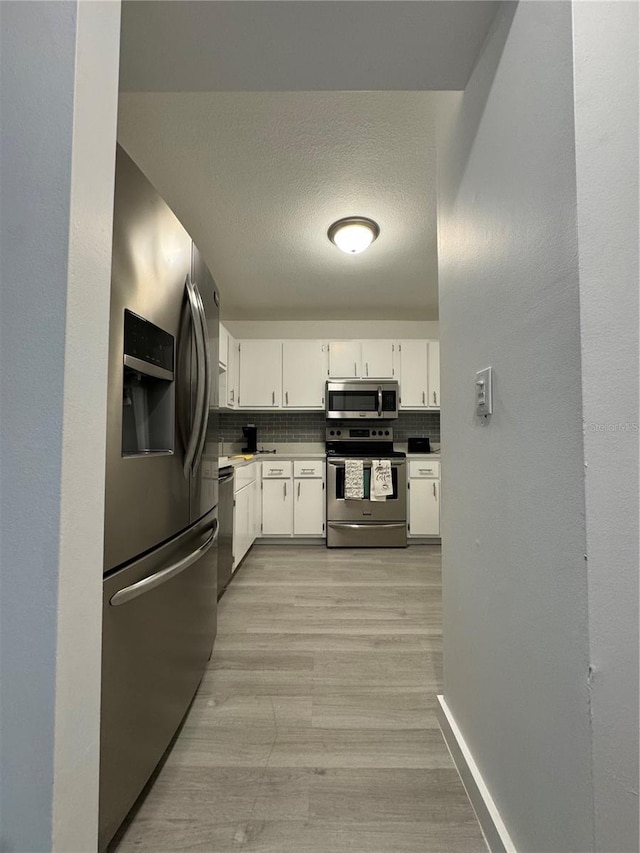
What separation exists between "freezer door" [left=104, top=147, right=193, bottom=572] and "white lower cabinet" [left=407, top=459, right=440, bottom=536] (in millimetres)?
2866

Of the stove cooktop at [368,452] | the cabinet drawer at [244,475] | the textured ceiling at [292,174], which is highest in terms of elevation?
the textured ceiling at [292,174]

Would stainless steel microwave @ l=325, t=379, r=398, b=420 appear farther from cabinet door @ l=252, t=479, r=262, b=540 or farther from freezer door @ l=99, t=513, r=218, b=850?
freezer door @ l=99, t=513, r=218, b=850

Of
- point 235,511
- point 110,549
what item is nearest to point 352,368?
point 235,511

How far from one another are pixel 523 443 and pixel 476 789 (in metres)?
0.97

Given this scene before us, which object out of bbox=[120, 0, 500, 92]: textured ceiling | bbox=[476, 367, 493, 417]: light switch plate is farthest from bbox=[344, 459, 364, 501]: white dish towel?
bbox=[120, 0, 500, 92]: textured ceiling

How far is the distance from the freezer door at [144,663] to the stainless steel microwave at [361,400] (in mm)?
2635

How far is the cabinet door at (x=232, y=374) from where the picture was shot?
3842 mm

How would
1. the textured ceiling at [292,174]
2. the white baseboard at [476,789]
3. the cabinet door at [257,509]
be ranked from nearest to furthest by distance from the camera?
the white baseboard at [476,789]
the textured ceiling at [292,174]
the cabinet door at [257,509]

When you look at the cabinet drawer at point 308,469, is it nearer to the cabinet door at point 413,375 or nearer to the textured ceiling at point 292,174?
the cabinet door at point 413,375

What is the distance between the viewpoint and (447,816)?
1039 mm

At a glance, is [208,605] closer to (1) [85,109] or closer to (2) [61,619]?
(2) [61,619]

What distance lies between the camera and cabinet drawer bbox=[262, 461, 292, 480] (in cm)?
382

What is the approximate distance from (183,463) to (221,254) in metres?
2.31

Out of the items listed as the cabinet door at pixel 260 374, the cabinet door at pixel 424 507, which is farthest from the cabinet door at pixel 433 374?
the cabinet door at pixel 260 374
